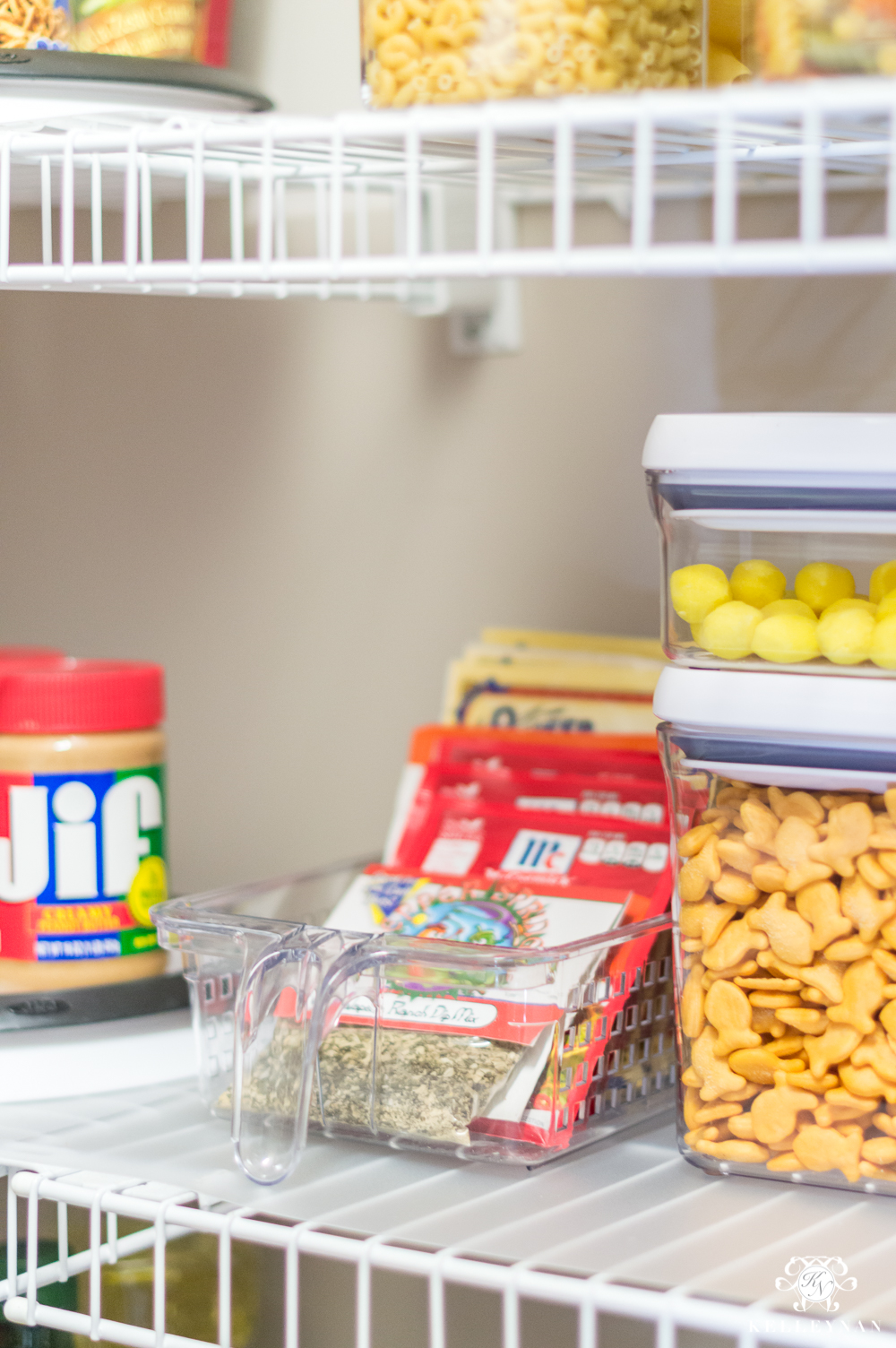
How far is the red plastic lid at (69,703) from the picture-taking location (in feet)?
2.48

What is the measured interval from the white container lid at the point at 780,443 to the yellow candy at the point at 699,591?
4 centimetres

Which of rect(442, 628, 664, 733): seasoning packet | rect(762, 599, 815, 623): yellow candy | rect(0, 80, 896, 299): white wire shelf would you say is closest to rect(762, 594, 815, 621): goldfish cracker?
rect(762, 599, 815, 623): yellow candy

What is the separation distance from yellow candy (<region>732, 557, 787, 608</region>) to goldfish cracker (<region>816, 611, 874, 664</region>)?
0.11 feet

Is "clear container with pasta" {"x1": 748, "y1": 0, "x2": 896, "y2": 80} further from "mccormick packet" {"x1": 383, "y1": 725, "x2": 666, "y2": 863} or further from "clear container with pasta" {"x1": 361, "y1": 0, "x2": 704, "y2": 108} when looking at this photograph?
"mccormick packet" {"x1": 383, "y1": 725, "x2": 666, "y2": 863}

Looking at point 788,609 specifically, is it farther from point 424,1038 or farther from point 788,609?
point 424,1038

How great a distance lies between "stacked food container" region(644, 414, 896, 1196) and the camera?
0.58 meters

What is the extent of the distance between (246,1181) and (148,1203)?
5cm

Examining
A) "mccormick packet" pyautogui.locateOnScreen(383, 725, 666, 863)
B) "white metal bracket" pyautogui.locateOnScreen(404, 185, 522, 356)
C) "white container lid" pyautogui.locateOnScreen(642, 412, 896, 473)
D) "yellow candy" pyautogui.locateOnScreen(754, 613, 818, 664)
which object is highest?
"white metal bracket" pyautogui.locateOnScreen(404, 185, 522, 356)

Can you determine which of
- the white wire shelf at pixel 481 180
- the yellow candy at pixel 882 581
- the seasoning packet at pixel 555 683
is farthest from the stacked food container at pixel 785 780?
the seasoning packet at pixel 555 683

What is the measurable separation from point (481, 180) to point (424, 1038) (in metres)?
0.36

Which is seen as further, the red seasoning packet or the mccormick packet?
the mccormick packet

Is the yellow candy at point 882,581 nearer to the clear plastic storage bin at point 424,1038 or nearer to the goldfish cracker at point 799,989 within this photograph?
the goldfish cracker at point 799,989

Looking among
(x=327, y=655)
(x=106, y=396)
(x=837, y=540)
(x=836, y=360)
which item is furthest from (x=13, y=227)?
(x=837, y=540)

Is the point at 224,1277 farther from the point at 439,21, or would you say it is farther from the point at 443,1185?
the point at 439,21
